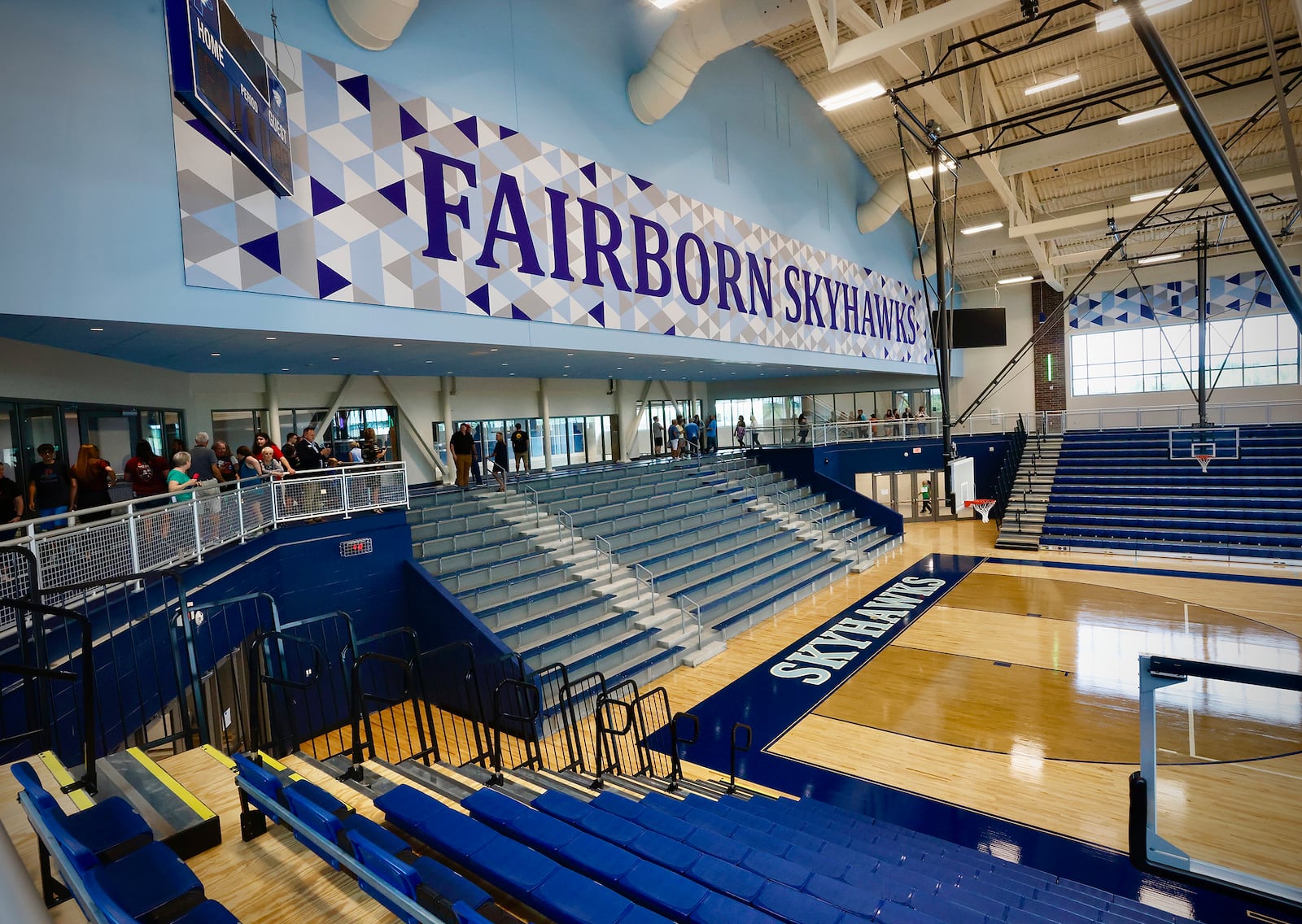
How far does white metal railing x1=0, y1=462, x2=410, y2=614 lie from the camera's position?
5.12 m

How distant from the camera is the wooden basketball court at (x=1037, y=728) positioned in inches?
136

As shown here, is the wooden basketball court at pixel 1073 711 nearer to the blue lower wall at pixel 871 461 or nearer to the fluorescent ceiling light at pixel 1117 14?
the blue lower wall at pixel 871 461

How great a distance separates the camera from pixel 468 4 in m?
11.3

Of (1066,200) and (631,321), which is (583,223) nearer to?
(631,321)

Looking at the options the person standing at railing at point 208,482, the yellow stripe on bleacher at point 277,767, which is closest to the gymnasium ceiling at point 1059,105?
the person standing at railing at point 208,482

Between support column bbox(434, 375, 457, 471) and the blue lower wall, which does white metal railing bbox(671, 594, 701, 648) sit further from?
the blue lower wall

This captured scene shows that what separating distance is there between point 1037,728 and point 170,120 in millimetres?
Result: 12808

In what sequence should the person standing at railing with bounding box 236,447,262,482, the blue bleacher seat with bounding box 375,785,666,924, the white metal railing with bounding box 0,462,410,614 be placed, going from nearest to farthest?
the blue bleacher seat with bounding box 375,785,666,924 < the white metal railing with bounding box 0,462,410,614 < the person standing at railing with bounding box 236,447,262,482

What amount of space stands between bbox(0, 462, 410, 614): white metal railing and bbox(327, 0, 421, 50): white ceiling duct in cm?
643

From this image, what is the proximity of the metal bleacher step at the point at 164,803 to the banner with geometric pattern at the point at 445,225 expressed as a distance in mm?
6102

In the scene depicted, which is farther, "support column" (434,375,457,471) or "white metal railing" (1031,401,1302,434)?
"white metal railing" (1031,401,1302,434)

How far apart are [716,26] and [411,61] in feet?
20.9

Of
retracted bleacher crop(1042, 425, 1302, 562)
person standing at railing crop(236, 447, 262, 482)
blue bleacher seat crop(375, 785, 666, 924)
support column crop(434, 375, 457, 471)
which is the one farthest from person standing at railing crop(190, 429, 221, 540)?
retracted bleacher crop(1042, 425, 1302, 562)

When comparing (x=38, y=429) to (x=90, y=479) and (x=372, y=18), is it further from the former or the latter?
(x=372, y=18)
